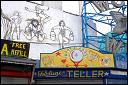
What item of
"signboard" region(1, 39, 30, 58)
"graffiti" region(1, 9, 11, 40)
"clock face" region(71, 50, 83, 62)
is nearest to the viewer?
"signboard" region(1, 39, 30, 58)

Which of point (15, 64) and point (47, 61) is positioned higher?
point (15, 64)

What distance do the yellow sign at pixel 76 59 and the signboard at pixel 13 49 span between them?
340 centimetres

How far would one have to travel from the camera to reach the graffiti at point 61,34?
29.1 m

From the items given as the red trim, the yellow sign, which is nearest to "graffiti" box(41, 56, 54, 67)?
the yellow sign

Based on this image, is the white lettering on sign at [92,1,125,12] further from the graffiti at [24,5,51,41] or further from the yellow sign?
the yellow sign

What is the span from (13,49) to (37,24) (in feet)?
48.4

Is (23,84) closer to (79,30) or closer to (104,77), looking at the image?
(104,77)

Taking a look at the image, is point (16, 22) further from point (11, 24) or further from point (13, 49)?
point (13, 49)

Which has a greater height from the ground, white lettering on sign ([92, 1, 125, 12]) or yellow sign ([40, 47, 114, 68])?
white lettering on sign ([92, 1, 125, 12])

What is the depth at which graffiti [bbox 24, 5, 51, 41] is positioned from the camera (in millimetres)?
27489

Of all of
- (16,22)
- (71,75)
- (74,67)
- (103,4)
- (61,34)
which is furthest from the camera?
(61,34)

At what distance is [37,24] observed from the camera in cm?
2820

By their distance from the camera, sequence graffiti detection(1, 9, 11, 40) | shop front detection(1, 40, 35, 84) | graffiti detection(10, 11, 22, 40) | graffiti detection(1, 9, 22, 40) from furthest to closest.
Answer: graffiti detection(10, 11, 22, 40) < graffiti detection(1, 9, 22, 40) < graffiti detection(1, 9, 11, 40) < shop front detection(1, 40, 35, 84)

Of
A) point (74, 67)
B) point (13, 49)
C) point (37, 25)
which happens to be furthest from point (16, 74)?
point (37, 25)
